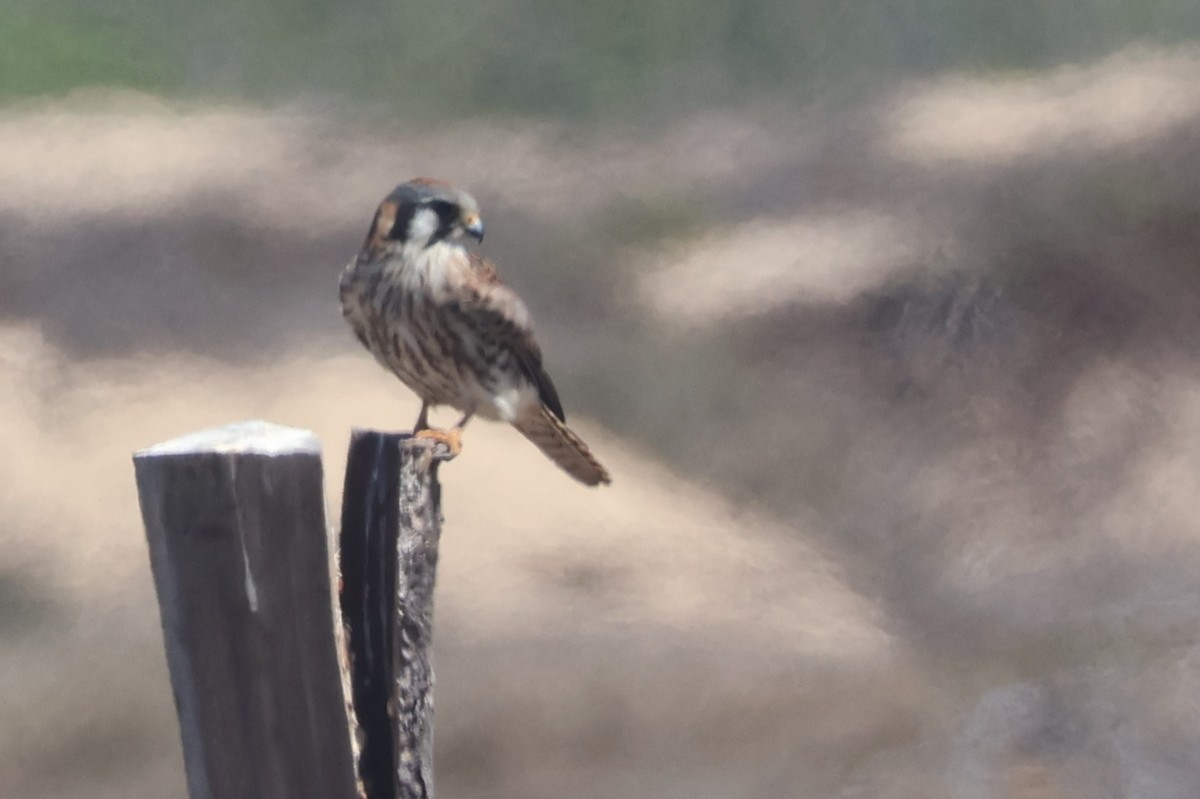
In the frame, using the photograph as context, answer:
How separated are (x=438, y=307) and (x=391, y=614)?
0.96 metres

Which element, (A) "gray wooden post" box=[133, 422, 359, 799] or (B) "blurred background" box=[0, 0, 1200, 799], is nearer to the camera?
(A) "gray wooden post" box=[133, 422, 359, 799]

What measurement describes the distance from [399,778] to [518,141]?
3613mm

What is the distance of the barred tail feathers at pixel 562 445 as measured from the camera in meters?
2.47

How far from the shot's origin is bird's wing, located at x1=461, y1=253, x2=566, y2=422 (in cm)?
232

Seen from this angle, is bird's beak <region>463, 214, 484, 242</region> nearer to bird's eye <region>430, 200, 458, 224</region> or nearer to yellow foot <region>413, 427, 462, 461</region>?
bird's eye <region>430, 200, 458, 224</region>

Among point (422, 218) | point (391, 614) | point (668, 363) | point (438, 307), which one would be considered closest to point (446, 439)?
point (438, 307)

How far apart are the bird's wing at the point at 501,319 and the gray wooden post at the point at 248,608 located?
46.9 inches

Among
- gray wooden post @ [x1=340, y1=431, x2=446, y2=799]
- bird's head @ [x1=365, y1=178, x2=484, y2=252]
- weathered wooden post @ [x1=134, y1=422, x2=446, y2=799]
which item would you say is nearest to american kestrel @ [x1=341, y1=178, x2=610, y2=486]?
bird's head @ [x1=365, y1=178, x2=484, y2=252]

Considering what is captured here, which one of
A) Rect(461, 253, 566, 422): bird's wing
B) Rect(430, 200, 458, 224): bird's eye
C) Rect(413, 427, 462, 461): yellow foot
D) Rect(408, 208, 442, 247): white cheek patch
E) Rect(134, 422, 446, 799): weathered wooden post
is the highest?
Rect(430, 200, 458, 224): bird's eye

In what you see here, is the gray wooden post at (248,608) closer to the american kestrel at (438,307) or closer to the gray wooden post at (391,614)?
the gray wooden post at (391,614)

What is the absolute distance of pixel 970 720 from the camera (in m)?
3.70

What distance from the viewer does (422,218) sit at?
226 centimetres

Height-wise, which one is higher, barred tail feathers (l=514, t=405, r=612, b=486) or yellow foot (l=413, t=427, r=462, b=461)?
barred tail feathers (l=514, t=405, r=612, b=486)

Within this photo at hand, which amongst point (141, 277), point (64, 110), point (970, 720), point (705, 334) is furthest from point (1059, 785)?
point (64, 110)
